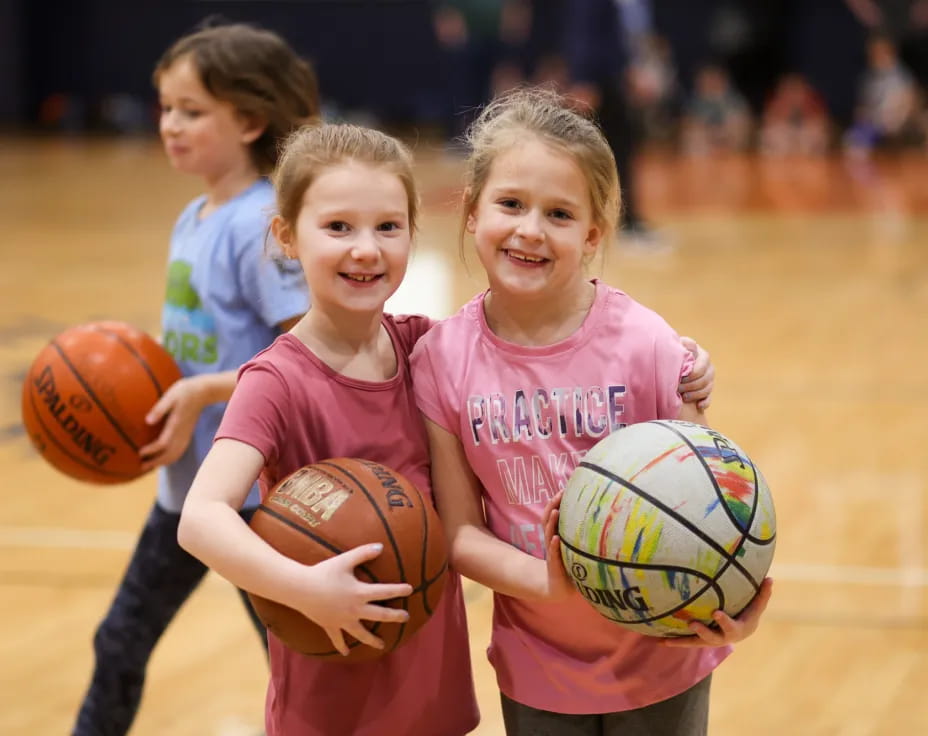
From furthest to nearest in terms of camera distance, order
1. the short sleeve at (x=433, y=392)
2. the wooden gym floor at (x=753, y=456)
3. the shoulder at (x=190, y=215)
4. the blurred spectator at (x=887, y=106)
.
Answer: the blurred spectator at (x=887, y=106), the wooden gym floor at (x=753, y=456), the shoulder at (x=190, y=215), the short sleeve at (x=433, y=392)

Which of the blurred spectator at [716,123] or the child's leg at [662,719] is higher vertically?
the child's leg at [662,719]

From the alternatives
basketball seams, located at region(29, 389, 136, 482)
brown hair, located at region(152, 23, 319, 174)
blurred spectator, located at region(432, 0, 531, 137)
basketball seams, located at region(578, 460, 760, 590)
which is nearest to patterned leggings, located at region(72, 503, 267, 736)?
basketball seams, located at region(29, 389, 136, 482)

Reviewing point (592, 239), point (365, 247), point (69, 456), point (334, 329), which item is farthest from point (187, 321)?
point (592, 239)

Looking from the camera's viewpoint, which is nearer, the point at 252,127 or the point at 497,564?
the point at 497,564

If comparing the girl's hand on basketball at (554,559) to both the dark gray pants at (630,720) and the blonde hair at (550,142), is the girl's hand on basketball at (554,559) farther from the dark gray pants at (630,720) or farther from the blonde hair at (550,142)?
the blonde hair at (550,142)

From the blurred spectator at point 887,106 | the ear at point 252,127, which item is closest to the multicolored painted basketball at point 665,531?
the ear at point 252,127

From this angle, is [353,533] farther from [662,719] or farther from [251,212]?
[251,212]

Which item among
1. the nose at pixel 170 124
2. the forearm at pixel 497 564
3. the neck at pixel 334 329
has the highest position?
the nose at pixel 170 124

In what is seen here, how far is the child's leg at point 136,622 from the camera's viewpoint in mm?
2607

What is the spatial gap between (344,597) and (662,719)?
632mm

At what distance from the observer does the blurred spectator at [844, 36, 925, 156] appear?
51.9 ft

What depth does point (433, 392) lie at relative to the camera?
1971 millimetres

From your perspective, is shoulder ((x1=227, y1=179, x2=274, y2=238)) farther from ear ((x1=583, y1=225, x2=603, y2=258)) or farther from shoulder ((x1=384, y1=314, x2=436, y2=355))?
ear ((x1=583, y1=225, x2=603, y2=258))

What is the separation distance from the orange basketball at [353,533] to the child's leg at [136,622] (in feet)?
2.96
